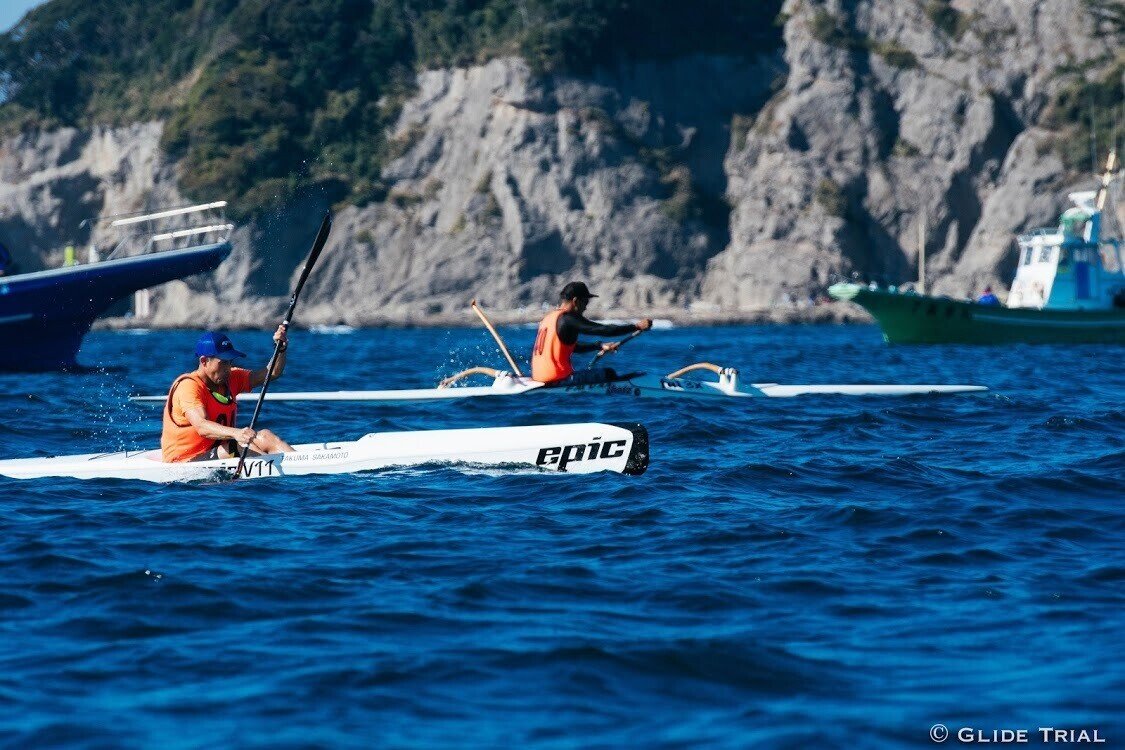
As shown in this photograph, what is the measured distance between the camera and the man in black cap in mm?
17406

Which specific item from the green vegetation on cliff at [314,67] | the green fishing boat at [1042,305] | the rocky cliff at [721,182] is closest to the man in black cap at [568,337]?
Answer: the green fishing boat at [1042,305]

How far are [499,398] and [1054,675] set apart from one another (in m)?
14.0

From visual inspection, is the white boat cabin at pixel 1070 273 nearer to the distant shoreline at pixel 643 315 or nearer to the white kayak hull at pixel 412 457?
the white kayak hull at pixel 412 457

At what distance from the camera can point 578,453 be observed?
1177 centimetres

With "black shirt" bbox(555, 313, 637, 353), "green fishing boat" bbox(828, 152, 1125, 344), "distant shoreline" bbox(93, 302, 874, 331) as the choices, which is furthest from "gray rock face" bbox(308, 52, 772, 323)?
"black shirt" bbox(555, 313, 637, 353)

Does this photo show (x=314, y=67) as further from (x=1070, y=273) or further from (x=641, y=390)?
(x=641, y=390)

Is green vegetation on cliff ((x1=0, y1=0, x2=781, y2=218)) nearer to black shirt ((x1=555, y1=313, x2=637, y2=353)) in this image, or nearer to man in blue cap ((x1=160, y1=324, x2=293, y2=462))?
black shirt ((x1=555, y1=313, x2=637, y2=353))

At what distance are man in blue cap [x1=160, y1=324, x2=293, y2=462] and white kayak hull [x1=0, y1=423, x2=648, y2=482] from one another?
0.20m

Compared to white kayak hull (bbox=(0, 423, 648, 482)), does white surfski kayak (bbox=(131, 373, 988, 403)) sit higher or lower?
lower

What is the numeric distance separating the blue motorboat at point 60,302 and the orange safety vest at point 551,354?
10.7m

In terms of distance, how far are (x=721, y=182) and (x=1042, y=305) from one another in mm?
47201

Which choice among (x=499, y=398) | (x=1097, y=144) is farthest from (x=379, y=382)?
(x=1097, y=144)

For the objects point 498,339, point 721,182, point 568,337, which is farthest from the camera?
point 721,182

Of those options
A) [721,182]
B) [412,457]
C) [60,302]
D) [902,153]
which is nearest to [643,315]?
[721,182]
